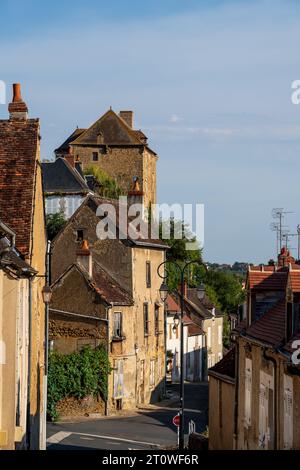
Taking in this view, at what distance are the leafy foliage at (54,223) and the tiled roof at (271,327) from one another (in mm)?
50205

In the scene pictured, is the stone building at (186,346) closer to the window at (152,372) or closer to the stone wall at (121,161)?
the window at (152,372)

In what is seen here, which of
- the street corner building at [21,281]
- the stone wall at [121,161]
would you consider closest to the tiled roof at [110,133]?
the stone wall at [121,161]

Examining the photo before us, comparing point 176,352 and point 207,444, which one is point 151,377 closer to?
point 176,352

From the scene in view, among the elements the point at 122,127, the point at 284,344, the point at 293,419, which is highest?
the point at 122,127

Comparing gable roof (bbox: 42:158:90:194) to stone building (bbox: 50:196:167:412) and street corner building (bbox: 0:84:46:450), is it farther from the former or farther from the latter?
street corner building (bbox: 0:84:46:450)

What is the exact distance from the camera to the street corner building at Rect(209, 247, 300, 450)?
73.2 ft

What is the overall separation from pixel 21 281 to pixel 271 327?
5.93m

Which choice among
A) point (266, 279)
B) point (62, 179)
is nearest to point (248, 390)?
point (266, 279)

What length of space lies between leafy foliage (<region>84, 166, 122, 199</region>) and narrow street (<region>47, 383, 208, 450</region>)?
48496mm

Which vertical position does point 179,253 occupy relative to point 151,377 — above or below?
above
